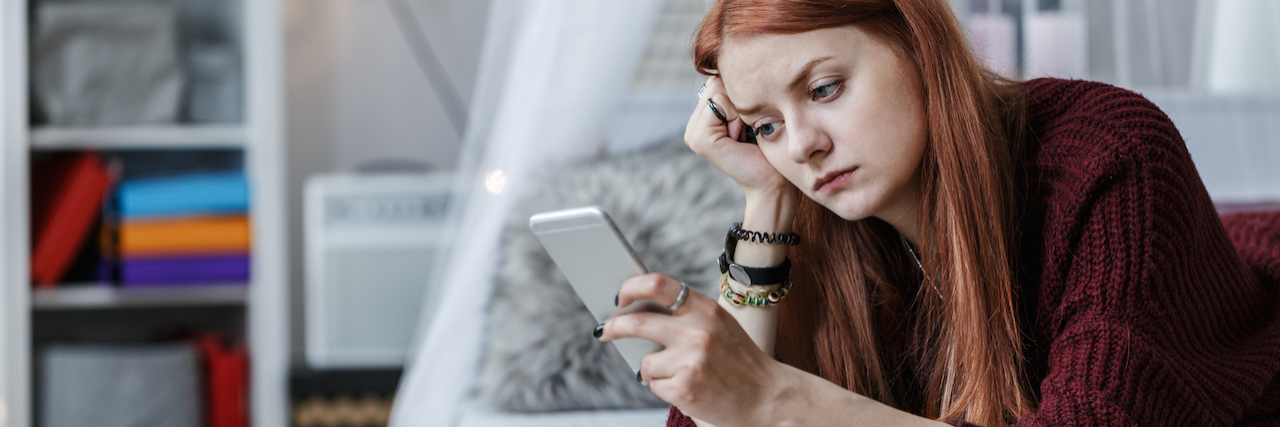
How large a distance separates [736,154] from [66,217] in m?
1.45

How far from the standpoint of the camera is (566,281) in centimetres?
121

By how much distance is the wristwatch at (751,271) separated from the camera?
80 centimetres

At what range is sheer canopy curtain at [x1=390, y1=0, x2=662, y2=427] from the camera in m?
1.21

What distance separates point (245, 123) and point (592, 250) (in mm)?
1404

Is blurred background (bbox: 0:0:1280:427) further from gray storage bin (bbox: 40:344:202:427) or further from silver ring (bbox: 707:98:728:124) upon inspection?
silver ring (bbox: 707:98:728:124)

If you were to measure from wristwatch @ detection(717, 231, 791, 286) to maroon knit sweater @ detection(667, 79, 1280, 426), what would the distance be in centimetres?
20

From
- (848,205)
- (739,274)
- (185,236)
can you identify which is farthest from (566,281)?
(185,236)

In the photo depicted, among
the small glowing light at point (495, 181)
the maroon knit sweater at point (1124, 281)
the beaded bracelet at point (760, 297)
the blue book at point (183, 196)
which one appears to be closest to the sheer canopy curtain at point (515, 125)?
the small glowing light at point (495, 181)

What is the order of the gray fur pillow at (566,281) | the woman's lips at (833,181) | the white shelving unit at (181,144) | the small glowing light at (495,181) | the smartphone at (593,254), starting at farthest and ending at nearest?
1. the white shelving unit at (181,144)
2. the small glowing light at (495,181)
3. the gray fur pillow at (566,281)
4. the woman's lips at (833,181)
5. the smartphone at (593,254)

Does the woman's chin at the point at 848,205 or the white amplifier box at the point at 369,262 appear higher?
the woman's chin at the point at 848,205

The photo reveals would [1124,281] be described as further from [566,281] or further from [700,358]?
[566,281]

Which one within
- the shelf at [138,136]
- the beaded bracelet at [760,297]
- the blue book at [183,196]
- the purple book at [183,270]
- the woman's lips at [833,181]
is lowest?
the purple book at [183,270]

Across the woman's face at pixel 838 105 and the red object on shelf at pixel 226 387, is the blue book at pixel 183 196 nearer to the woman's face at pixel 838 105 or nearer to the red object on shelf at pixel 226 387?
the red object on shelf at pixel 226 387

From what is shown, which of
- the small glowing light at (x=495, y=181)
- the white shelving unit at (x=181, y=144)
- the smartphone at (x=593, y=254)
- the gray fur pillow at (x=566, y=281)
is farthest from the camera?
the white shelving unit at (x=181, y=144)
